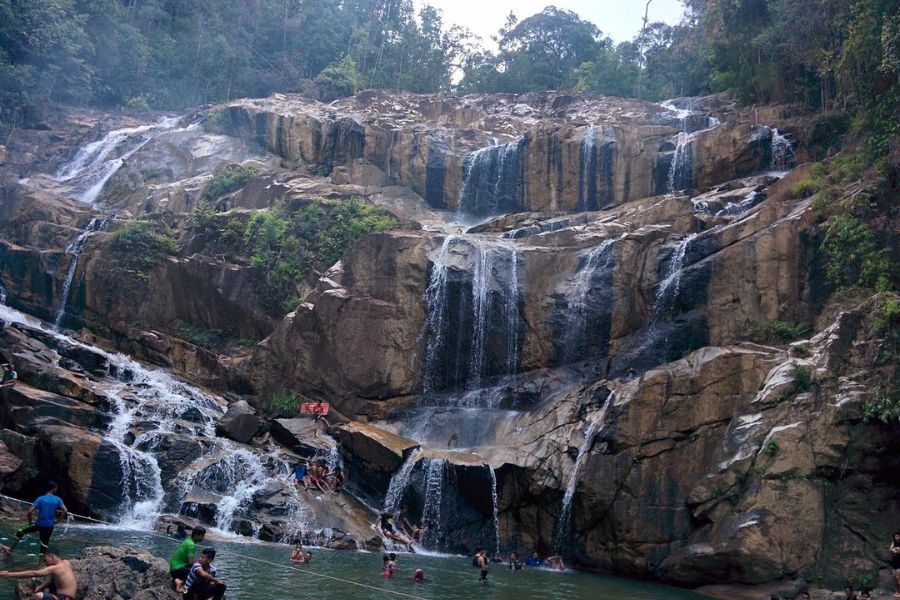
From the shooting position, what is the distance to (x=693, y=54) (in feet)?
152

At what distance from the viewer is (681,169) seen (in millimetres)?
32281

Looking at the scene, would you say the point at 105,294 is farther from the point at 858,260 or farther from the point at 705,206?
the point at 858,260

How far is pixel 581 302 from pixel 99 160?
1125 inches

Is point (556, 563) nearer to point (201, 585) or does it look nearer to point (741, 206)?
point (201, 585)

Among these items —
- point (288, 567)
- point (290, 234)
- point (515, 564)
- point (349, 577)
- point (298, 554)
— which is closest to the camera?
point (349, 577)

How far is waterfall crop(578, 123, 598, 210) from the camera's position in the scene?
34031 mm

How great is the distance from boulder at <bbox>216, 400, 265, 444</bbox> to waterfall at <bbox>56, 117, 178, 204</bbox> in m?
19.7

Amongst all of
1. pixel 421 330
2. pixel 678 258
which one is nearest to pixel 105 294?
pixel 421 330

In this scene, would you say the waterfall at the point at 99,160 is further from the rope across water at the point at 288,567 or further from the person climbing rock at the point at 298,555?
the person climbing rock at the point at 298,555

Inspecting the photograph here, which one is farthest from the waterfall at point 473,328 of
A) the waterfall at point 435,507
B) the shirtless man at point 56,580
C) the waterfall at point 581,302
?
the shirtless man at point 56,580

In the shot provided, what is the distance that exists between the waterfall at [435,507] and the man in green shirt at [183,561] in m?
11.4

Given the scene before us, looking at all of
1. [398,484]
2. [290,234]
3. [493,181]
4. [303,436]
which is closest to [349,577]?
[398,484]

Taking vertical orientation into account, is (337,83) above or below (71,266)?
above

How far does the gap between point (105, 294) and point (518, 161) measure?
60.3 feet
